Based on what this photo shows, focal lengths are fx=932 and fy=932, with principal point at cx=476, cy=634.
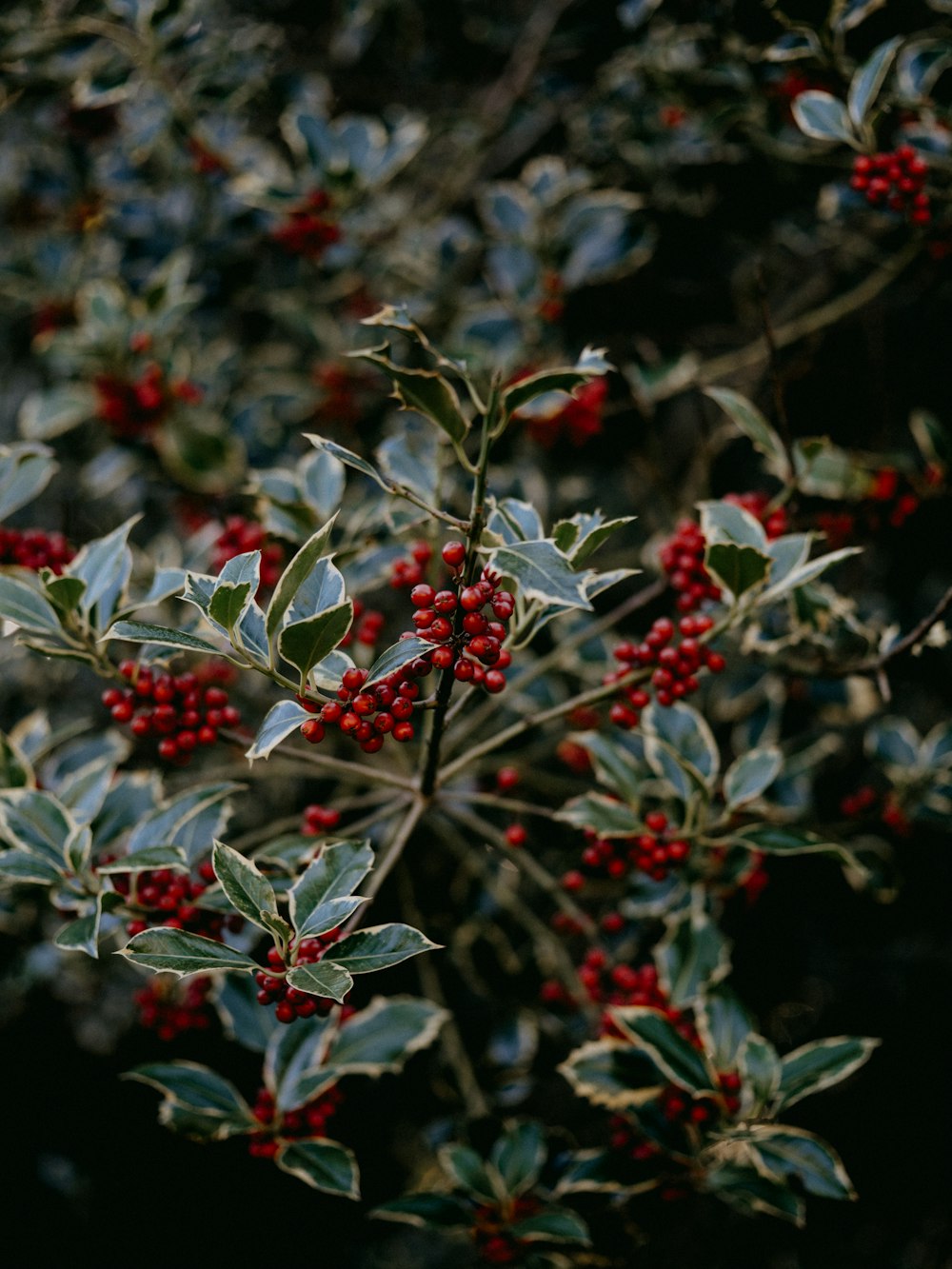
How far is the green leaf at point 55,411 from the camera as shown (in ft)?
6.04

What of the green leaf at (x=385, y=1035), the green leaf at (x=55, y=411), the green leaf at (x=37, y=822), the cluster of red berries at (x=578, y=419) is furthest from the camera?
the green leaf at (x=55, y=411)

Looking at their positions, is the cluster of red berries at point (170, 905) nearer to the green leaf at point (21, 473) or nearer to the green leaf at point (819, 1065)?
the green leaf at point (21, 473)

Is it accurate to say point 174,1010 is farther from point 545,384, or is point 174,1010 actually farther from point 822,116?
point 822,116

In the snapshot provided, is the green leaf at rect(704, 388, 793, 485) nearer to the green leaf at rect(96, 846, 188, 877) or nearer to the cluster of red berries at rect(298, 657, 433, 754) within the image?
the cluster of red berries at rect(298, 657, 433, 754)

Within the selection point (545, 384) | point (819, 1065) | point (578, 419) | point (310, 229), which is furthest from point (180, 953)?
point (310, 229)

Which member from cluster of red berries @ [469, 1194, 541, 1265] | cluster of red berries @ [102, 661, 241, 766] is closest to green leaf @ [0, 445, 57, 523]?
cluster of red berries @ [102, 661, 241, 766]

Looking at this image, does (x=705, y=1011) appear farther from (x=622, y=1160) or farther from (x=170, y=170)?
(x=170, y=170)

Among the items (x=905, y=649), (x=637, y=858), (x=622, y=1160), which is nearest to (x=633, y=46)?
(x=905, y=649)

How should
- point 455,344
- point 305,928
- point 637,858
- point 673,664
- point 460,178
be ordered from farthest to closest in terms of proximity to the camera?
point 460,178 < point 455,344 < point 637,858 < point 673,664 < point 305,928

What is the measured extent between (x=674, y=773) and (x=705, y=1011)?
1.06 feet

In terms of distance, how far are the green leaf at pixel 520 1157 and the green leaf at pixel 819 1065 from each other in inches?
13.7

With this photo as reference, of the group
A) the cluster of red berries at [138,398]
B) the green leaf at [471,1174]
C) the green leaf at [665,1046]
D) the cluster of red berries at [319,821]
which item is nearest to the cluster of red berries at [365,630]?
A: the cluster of red berries at [319,821]

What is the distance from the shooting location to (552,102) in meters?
2.17

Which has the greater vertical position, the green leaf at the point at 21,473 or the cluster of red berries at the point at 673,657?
the green leaf at the point at 21,473
